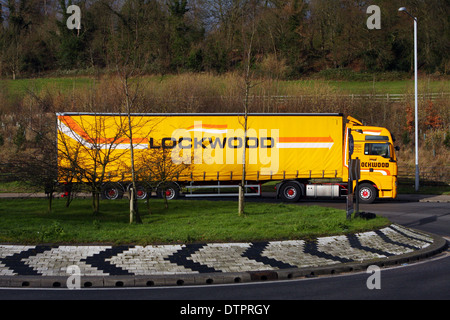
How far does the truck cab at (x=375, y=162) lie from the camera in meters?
25.4

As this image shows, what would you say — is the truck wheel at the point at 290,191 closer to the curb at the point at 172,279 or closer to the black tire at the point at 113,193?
the black tire at the point at 113,193

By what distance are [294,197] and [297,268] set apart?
15755 millimetres

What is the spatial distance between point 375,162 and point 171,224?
44.8ft

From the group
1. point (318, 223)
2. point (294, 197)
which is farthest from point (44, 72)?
point (318, 223)

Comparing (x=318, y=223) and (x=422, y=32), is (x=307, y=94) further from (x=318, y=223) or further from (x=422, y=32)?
(x=318, y=223)

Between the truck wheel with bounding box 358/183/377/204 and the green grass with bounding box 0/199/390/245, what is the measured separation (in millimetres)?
7060

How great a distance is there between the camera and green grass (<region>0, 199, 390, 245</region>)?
40.2 feet
